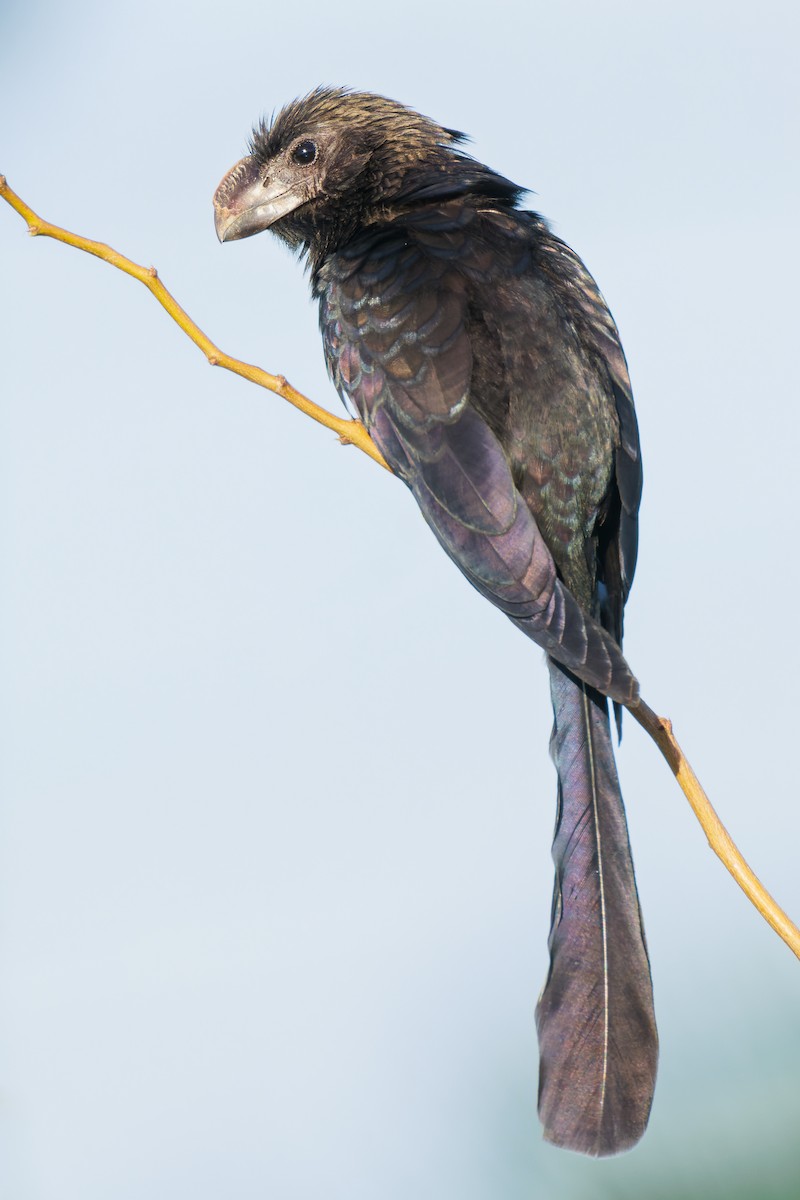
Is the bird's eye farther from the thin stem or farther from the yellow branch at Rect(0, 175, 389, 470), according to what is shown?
the thin stem

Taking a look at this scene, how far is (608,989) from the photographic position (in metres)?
2.58

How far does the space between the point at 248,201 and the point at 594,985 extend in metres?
2.20

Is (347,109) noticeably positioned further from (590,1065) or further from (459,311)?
(590,1065)

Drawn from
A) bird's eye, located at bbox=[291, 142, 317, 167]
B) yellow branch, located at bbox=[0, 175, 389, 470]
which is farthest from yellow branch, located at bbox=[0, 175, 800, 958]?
bird's eye, located at bbox=[291, 142, 317, 167]

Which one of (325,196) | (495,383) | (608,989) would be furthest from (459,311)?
(608,989)

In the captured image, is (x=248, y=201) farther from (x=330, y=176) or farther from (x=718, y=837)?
(x=718, y=837)

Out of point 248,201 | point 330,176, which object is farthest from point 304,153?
point 248,201

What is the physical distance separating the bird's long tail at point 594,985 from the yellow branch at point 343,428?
0.39m

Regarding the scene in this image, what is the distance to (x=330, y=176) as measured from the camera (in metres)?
3.57

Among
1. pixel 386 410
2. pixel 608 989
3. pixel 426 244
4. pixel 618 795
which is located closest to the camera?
pixel 608 989

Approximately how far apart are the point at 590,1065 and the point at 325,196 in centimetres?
231

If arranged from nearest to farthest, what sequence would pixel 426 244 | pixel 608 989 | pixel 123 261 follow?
pixel 123 261 < pixel 608 989 < pixel 426 244

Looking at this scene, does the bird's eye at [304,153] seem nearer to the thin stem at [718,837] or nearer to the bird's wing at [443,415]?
the bird's wing at [443,415]

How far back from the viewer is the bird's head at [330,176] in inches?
137
